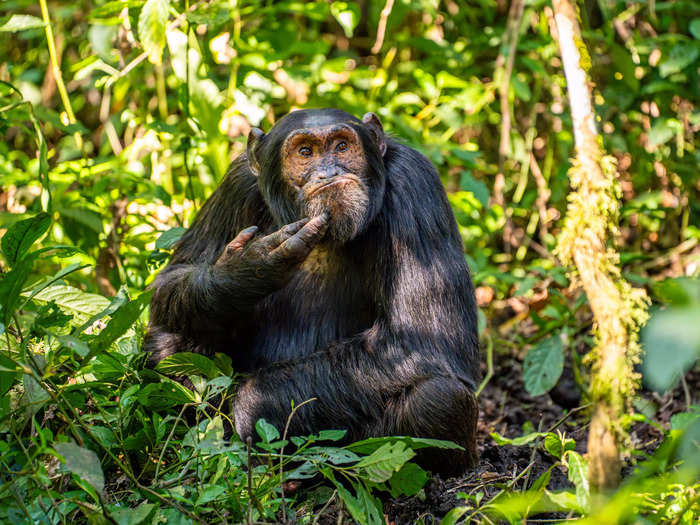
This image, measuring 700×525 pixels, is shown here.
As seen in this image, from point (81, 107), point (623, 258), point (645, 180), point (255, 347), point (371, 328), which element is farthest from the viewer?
point (81, 107)

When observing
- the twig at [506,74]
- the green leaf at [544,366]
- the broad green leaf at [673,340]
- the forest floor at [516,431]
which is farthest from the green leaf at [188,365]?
the twig at [506,74]

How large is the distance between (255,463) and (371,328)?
0.92 m

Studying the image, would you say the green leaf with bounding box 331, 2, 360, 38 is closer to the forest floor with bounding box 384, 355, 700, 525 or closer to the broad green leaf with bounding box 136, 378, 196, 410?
the forest floor with bounding box 384, 355, 700, 525

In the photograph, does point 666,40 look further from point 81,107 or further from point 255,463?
point 81,107

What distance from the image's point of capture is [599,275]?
262 cm

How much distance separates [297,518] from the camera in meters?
3.39

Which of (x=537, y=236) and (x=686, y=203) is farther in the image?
(x=537, y=236)

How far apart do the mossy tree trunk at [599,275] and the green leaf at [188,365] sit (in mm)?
1692

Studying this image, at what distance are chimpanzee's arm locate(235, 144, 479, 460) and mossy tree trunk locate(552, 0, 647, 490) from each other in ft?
4.16

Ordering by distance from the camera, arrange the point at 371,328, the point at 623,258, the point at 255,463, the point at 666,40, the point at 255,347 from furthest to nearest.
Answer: the point at 666,40 < the point at 623,258 < the point at 255,347 < the point at 371,328 < the point at 255,463

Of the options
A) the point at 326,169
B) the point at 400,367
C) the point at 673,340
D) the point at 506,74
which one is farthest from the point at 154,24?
the point at 673,340

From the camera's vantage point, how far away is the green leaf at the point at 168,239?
482 centimetres

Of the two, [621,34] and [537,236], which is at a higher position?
[621,34]

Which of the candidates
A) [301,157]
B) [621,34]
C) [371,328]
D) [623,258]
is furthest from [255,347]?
[621,34]
